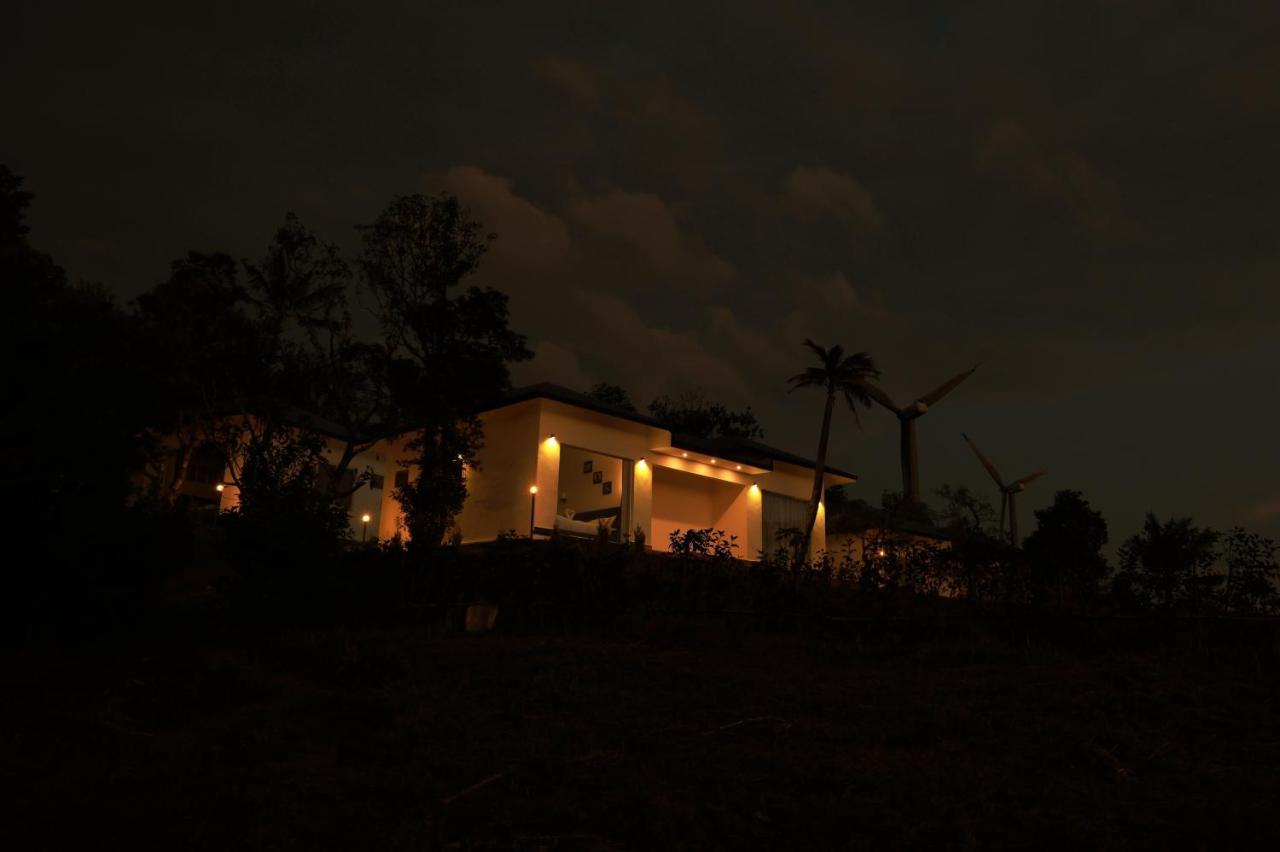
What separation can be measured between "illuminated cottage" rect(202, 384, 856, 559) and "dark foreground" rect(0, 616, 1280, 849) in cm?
1180

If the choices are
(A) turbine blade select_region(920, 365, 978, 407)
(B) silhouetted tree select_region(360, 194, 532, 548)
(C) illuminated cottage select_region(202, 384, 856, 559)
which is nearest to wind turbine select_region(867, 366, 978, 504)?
(A) turbine blade select_region(920, 365, 978, 407)

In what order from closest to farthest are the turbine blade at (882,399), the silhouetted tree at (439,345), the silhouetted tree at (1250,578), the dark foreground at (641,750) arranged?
the dark foreground at (641,750), the silhouetted tree at (1250,578), the silhouetted tree at (439,345), the turbine blade at (882,399)

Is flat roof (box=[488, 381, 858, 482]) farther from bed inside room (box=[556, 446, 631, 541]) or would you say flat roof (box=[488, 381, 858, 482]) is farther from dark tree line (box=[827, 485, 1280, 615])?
dark tree line (box=[827, 485, 1280, 615])

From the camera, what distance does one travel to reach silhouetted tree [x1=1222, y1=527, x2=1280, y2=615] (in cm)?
1013

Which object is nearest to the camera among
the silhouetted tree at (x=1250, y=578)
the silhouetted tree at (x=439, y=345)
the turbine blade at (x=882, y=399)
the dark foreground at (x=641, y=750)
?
the dark foreground at (x=641, y=750)

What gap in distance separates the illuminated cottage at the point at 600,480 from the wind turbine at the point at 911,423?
17.6m

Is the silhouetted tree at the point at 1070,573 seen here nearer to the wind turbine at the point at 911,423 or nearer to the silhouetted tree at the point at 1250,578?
the silhouetted tree at the point at 1250,578

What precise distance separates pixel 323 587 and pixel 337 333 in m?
14.6

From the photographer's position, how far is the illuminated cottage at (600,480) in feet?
82.4

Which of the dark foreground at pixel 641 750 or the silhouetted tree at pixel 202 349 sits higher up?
the silhouetted tree at pixel 202 349

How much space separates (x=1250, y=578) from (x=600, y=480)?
20.2 meters

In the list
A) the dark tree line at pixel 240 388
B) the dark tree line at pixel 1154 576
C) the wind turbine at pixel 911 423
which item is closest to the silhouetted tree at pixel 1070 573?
the dark tree line at pixel 1154 576

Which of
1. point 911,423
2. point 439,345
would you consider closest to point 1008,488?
point 911,423

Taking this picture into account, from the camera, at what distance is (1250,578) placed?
10203 mm
